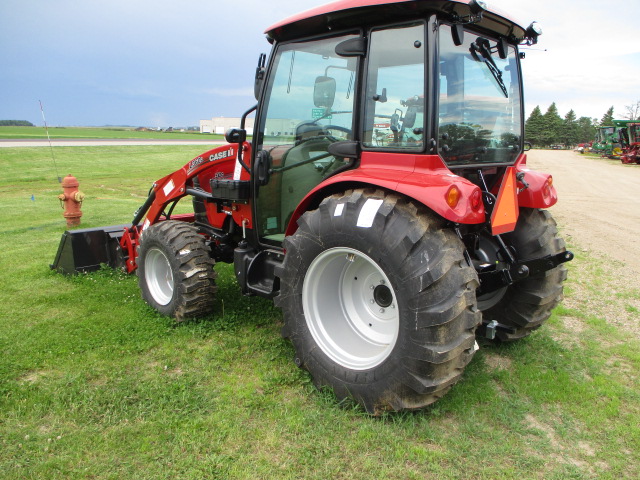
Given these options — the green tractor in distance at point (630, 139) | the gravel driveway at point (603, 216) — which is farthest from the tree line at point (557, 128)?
the gravel driveway at point (603, 216)

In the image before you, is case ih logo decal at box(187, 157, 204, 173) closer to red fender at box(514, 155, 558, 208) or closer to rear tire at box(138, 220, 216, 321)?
rear tire at box(138, 220, 216, 321)

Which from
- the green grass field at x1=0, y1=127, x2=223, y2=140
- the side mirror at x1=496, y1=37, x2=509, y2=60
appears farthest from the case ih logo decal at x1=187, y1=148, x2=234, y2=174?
the green grass field at x1=0, y1=127, x2=223, y2=140

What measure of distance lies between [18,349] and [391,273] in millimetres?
3102

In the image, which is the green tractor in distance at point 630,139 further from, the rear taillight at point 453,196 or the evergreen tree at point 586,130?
the evergreen tree at point 586,130

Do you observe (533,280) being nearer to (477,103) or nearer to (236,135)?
(477,103)

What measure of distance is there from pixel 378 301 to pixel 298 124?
1483 millimetres

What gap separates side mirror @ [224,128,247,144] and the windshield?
1649 mm

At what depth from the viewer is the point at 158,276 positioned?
494 cm

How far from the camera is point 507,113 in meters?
3.73

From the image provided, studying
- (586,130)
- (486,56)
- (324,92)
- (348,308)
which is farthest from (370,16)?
(586,130)

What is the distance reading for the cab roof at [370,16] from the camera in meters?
2.89

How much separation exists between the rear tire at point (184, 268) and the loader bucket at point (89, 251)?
143 cm

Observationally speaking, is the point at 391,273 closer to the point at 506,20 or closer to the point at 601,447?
the point at 601,447

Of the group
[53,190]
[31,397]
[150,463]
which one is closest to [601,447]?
[150,463]
